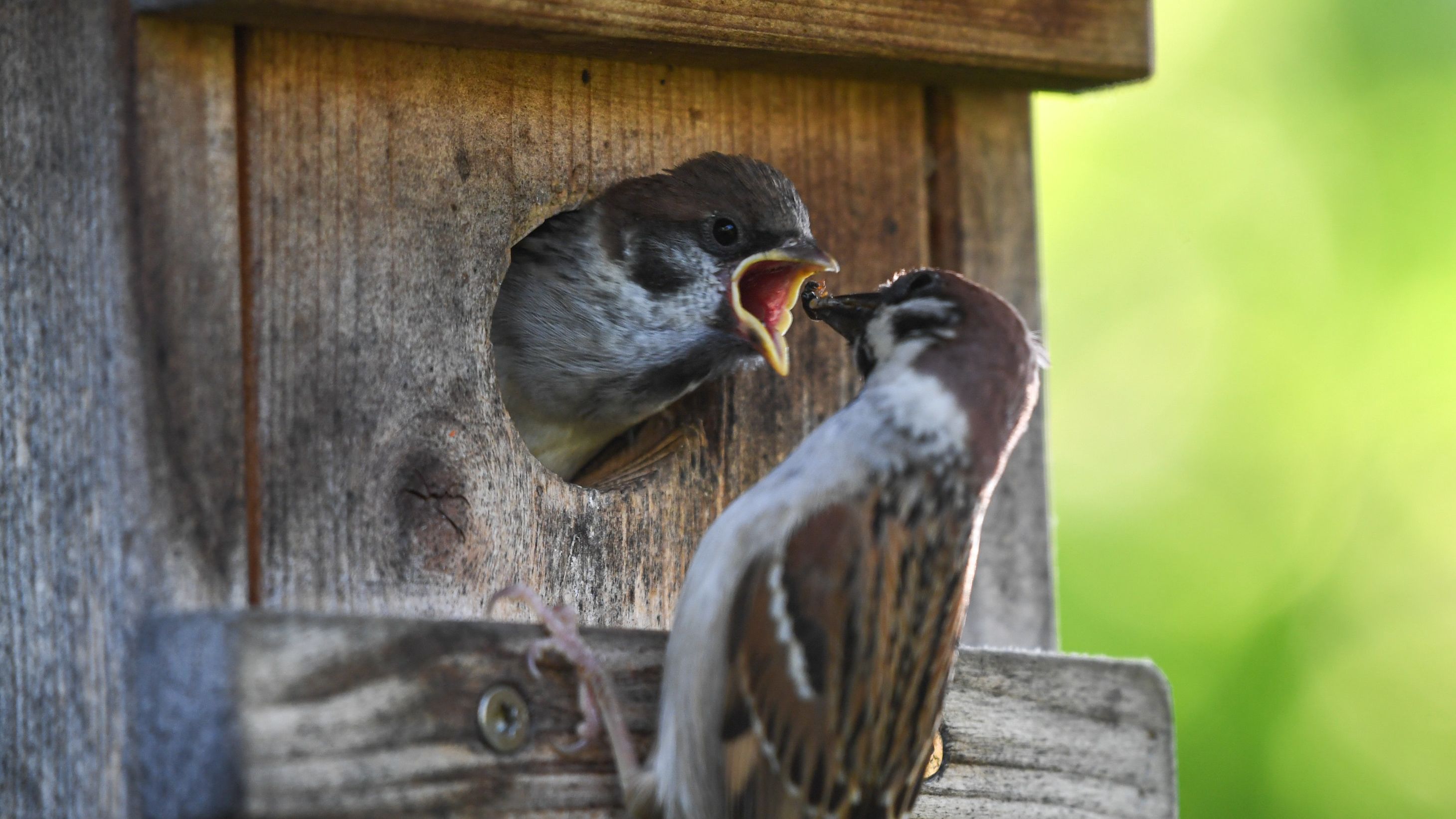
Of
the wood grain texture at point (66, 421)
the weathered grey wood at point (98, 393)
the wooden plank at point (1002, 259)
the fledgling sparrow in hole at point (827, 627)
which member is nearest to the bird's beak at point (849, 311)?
the fledgling sparrow in hole at point (827, 627)

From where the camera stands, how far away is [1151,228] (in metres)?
5.12

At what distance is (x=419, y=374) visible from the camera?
2.23 meters

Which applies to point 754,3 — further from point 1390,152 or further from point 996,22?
point 1390,152

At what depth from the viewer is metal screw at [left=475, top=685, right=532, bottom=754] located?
6.23ft

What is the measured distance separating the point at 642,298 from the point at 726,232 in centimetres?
20

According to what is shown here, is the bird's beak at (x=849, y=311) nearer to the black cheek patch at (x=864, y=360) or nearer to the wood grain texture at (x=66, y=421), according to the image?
the black cheek patch at (x=864, y=360)

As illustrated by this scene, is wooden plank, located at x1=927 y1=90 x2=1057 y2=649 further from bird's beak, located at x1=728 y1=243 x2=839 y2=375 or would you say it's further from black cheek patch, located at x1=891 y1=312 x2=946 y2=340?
black cheek patch, located at x1=891 y1=312 x2=946 y2=340

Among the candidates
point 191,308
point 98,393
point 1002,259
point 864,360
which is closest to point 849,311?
point 864,360

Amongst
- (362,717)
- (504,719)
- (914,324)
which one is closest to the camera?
(362,717)

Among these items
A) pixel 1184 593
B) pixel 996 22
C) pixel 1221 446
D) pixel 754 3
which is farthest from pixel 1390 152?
pixel 754 3

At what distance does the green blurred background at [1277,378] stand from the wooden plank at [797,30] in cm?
208

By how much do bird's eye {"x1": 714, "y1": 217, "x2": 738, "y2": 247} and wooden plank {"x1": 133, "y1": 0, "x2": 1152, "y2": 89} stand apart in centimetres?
22

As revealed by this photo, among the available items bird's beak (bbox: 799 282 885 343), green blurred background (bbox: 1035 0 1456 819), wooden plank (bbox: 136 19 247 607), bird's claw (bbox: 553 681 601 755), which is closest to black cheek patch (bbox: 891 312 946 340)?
bird's beak (bbox: 799 282 885 343)

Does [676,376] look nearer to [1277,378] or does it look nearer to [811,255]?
→ [811,255]
